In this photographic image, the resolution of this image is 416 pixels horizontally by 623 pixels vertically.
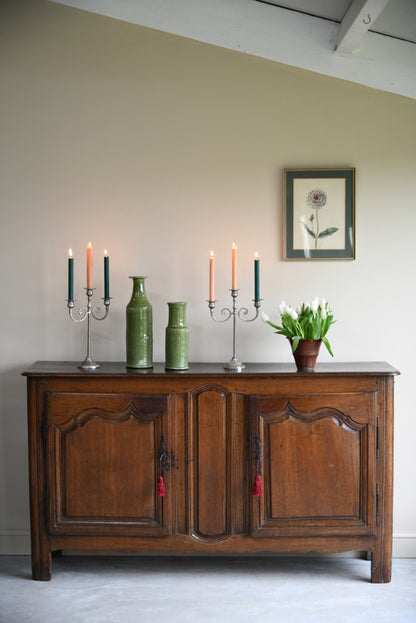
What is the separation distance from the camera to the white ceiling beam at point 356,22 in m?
2.61

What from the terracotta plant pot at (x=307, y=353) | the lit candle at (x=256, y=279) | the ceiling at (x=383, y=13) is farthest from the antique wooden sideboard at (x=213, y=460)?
the ceiling at (x=383, y=13)

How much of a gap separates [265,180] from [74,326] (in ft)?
3.87

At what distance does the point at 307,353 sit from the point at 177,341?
583mm

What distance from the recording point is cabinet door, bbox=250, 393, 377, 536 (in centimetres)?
281

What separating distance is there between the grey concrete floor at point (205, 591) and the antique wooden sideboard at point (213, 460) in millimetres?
165

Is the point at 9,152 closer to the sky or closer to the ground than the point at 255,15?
closer to the ground

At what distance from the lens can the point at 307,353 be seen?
9.48ft

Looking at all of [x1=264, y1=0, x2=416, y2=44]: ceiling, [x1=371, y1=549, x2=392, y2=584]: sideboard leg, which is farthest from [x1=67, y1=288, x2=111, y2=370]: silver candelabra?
[x1=264, y1=0, x2=416, y2=44]: ceiling

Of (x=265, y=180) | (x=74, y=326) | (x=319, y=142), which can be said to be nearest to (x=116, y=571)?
(x=74, y=326)

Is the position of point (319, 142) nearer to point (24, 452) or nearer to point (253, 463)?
point (253, 463)

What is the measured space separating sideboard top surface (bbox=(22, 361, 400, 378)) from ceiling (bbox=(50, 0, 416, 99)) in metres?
1.32

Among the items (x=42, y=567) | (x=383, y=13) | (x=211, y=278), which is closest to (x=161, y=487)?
(x=42, y=567)

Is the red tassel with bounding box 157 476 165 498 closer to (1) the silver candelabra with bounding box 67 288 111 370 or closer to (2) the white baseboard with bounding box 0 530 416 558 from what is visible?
(1) the silver candelabra with bounding box 67 288 111 370

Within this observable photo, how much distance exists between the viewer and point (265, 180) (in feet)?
10.3
